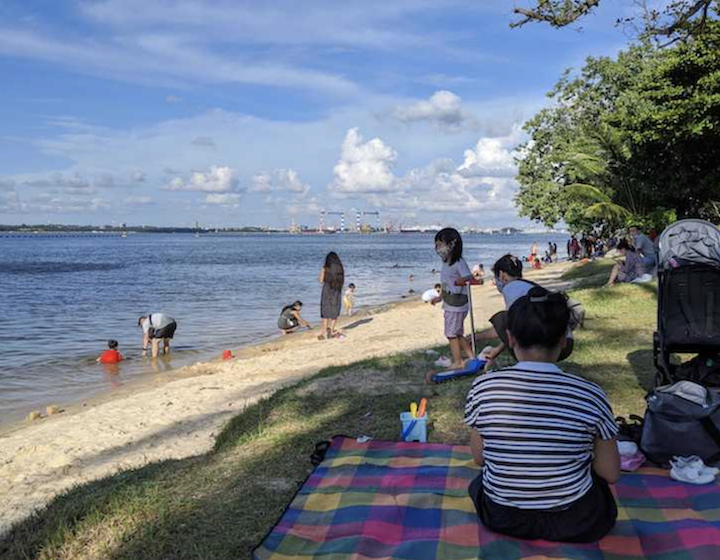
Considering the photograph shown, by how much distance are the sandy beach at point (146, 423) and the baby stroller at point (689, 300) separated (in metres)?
4.34

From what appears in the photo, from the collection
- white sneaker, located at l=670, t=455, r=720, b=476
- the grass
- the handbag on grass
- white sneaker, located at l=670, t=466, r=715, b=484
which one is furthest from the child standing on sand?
white sneaker, located at l=670, t=466, r=715, b=484

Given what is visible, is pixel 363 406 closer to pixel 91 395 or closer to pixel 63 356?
pixel 91 395

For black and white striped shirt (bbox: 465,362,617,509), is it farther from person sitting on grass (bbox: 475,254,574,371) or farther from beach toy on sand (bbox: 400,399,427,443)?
person sitting on grass (bbox: 475,254,574,371)

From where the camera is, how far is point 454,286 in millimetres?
6637

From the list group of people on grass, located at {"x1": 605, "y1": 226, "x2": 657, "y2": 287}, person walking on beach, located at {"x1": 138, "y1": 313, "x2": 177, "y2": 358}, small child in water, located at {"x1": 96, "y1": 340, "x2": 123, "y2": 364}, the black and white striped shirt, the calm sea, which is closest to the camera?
the black and white striped shirt

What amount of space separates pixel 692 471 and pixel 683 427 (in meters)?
0.35

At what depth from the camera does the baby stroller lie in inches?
205

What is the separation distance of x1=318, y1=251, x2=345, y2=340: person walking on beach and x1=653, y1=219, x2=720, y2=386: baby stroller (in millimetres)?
7058

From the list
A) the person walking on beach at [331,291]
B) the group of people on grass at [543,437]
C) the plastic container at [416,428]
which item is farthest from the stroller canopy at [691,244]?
the person walking on beach at [331,291]

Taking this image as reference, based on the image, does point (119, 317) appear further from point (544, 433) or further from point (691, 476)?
point (544, 433)

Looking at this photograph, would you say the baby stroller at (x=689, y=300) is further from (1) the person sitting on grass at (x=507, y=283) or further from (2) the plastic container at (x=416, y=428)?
(2) the plastic container at (x=416, y=428)

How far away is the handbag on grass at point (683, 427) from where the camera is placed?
3.99m

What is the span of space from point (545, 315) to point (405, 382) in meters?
3.95

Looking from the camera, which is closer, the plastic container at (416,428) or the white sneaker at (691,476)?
the white sneaker at (691,476)
